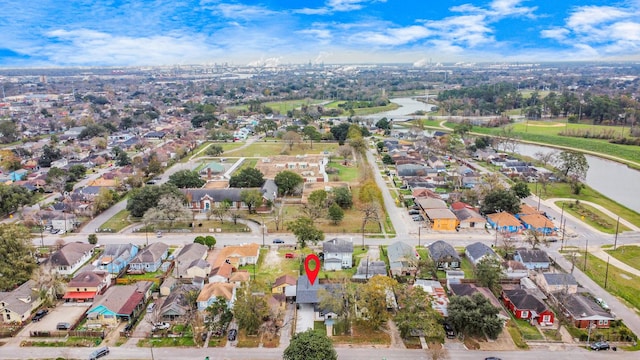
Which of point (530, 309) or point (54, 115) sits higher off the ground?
point (54, 115)

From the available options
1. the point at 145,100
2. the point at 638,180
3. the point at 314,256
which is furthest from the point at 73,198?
the point at 145,100

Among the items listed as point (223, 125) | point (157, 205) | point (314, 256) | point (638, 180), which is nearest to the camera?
point (314, 256)

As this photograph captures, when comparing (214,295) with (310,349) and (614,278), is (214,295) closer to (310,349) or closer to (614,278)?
(310,349)

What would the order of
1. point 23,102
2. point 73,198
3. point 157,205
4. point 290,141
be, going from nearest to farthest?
point 157,205 → point 73,198 → point 290,141 → point 23,102

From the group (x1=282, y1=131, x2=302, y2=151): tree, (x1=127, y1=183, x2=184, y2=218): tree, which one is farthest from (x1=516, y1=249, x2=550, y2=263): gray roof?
(x1=282, y1=131, x2=302, y2=151): tree

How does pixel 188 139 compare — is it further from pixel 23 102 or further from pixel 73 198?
pixel 23 102

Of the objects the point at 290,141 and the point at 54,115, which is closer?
the point at 290,141

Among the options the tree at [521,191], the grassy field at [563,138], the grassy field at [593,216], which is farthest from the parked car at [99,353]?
the grassy field at [563,138]
